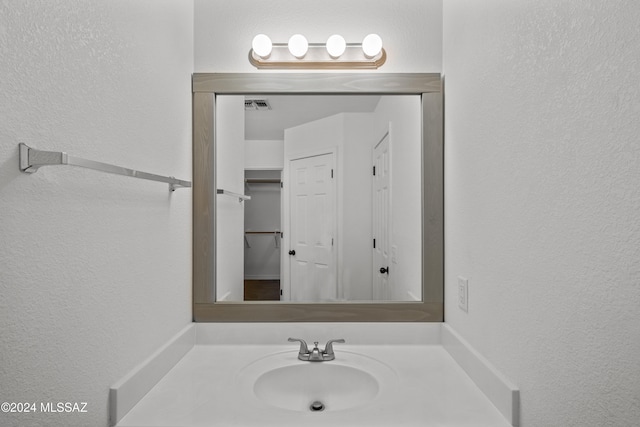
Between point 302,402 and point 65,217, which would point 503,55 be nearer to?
point 65,217

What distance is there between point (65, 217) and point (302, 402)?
0.88 metres

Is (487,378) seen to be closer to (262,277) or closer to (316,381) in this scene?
(316,381)

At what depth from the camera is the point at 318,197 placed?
1509 millimetres

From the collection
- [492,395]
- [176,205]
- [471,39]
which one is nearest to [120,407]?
[176,205]

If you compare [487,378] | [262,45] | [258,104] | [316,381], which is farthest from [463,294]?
[262,45]

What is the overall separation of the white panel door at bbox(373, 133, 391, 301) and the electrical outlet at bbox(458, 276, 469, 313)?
29cm

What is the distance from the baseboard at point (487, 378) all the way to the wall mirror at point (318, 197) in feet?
0.66

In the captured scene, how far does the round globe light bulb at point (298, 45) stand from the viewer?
4.59 feet

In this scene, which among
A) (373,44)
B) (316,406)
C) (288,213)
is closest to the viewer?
(316,406)

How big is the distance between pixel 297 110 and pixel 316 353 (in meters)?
0.88

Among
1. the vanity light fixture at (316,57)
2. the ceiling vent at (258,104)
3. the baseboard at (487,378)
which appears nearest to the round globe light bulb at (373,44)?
the vanity light fixture at (316,57)

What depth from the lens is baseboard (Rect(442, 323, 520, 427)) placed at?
0.87 meters

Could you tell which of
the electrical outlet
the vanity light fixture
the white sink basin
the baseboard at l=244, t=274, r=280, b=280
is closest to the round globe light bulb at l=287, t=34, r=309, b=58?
the vanity light fixture

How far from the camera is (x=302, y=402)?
4.02 ft
